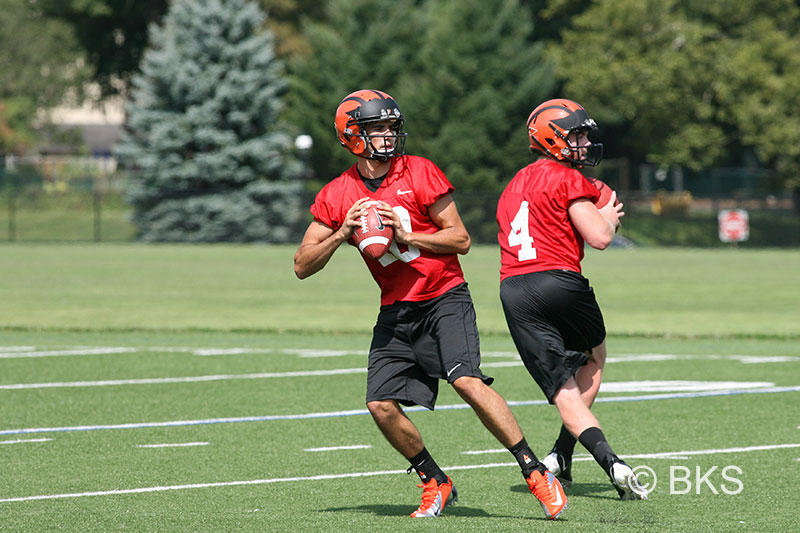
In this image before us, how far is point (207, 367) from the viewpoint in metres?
13.1

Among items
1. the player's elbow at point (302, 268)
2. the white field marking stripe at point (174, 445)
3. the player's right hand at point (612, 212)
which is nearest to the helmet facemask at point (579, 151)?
the player's right hand at point (612, 212)

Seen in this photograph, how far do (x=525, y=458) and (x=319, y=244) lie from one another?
1.49 metres

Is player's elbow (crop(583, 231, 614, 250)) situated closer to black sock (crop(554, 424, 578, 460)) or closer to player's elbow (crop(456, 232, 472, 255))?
player's elbow (crop(456, 232, 472, 255))

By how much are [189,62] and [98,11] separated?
45.1ft

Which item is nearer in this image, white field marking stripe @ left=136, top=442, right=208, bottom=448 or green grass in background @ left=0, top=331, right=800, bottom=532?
green grass in background @ left=0, top=331, right=800, bottom=532

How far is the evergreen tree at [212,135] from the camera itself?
46.1 meters

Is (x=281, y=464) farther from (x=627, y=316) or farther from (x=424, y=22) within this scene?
(x=424, y=22)

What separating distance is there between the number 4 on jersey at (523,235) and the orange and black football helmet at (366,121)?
0.69m

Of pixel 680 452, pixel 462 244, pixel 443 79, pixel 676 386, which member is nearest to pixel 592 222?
pixel 462 244

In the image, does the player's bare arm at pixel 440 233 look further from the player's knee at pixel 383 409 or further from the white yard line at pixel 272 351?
the white yard line at pixel 272 351

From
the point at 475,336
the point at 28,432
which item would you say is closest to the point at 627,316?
the point at 28,432

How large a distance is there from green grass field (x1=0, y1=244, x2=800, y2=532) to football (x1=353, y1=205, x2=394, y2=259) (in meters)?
1.31

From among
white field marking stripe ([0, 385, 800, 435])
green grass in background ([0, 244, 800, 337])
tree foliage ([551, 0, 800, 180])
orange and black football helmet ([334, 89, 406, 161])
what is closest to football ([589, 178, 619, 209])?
orange and black football helmet ([334, 89, 406, 161])

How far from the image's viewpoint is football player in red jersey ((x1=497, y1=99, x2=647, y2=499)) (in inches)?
263
